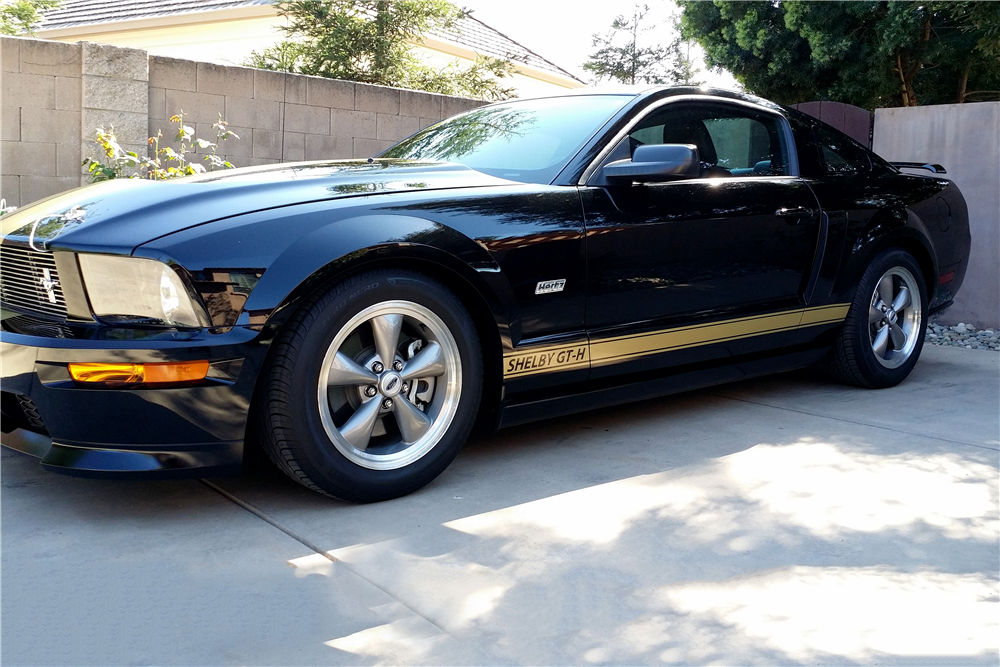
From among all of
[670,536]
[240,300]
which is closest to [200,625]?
[240,300]

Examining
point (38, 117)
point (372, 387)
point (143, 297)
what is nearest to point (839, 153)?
point (372, 387)

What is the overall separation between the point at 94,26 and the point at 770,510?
15364 millimetres

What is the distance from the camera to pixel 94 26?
15.3 meters

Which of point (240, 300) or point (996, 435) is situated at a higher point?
point (240, 300)

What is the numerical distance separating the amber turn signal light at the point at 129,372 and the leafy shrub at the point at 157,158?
10.5 feet

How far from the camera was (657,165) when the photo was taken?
3539 millimetres

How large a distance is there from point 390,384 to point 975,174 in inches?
221

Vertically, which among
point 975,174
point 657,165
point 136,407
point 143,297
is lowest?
point 136,407

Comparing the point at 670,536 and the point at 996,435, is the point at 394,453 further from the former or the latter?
the point at 996,435

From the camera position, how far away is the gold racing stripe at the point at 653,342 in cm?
340

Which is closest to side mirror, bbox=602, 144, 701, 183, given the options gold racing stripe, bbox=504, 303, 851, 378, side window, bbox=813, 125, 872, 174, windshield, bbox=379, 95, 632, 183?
windshield, bbox=379, 95, 632, 183

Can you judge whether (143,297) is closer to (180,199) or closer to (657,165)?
(180,199)

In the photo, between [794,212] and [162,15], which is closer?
[794,212]

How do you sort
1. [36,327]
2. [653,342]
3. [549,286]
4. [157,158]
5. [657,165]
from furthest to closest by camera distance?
[157,158] → [653,342] → [657,165] → [549,286] → [36,327]
